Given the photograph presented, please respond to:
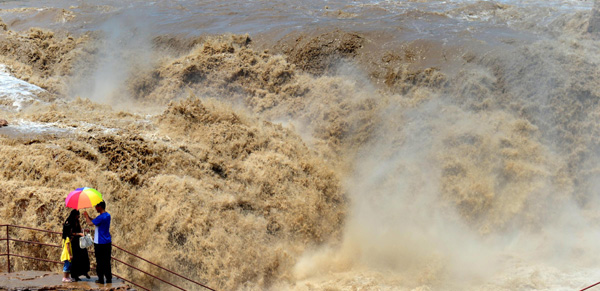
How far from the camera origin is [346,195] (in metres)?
8.80

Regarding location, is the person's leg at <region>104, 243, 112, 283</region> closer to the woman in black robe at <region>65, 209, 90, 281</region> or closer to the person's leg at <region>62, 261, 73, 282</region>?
the woman in black robe at <region>65, 209, 90, 281</region>

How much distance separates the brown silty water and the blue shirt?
1.77 meters

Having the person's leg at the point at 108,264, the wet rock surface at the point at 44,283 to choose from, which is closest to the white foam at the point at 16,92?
the wet rock surface at the point at 44,283

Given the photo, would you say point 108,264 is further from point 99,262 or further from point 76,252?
point 76,252

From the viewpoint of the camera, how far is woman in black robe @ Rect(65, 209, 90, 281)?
183 inches

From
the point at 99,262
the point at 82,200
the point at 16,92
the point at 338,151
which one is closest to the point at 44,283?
the point at 99,262

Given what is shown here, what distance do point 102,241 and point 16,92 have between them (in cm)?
756

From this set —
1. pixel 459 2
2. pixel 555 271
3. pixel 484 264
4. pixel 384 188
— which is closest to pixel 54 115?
pixel 384 188

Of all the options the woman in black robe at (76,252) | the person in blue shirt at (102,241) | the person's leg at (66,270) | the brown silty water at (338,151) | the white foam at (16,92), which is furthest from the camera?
the white foam at (16,92)

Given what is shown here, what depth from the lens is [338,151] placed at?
9844mm

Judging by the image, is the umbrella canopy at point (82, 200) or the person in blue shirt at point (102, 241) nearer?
the umbrella canopy at point (82, 200)

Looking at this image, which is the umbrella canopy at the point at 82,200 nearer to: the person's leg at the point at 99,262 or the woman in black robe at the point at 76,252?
the woman in black robe at the point at 76,252

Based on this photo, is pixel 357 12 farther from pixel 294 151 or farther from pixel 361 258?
pixel 361 258

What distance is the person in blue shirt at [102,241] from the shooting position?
452 cm
